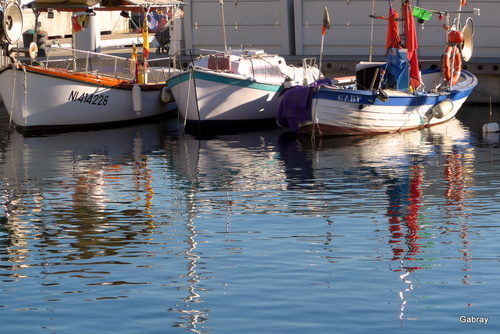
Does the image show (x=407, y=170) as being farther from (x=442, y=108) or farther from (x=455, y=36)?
(x=455, y=36)

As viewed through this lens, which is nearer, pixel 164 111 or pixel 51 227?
pixel 51 227

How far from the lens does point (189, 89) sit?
27.9 m

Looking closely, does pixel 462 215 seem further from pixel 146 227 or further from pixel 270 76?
pixel 270 76

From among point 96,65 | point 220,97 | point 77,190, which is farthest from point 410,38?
point 77,190

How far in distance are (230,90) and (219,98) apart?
0.35 m

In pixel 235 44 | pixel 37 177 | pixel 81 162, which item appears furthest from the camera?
pixel 235 44

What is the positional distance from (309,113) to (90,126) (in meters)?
6.26

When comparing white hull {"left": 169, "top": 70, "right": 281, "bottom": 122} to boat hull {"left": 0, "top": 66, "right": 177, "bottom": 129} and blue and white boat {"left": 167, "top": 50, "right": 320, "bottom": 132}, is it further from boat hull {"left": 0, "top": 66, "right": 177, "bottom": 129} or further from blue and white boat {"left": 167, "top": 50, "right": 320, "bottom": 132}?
boat hull {"left": 0, "top": 66, "right": 177, "bottom": 129}

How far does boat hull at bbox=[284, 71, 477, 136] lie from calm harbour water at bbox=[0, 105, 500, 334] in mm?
1459

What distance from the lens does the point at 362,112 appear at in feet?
86.3

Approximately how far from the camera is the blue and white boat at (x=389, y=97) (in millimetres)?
26125

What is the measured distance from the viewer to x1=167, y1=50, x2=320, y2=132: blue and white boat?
27.8 metres

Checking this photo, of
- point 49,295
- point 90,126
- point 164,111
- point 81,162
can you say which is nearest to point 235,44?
point 164,111

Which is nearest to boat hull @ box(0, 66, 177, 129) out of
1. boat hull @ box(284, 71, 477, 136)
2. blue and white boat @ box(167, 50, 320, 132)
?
blue and white boat @ box(167, 50, 320, 132)
